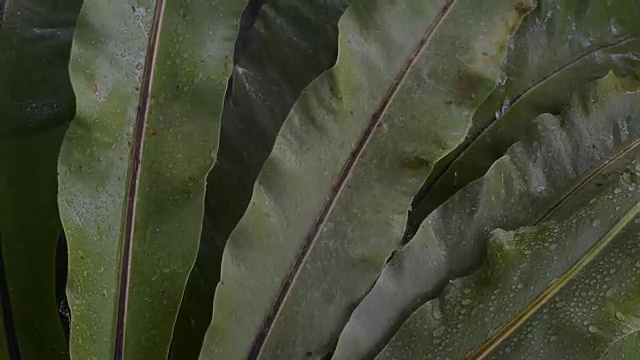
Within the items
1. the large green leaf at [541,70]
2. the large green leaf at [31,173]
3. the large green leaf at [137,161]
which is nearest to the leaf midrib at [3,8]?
the large green leaf at [31,173]

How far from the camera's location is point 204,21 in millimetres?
537

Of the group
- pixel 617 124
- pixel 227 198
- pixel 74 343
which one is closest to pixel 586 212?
pixel 617 124

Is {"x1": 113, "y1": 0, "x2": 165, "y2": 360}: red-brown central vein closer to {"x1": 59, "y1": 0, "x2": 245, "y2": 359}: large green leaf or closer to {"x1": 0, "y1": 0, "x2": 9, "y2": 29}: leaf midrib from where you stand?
{"x1": 59, "y1": 0, "x2": 245, "y2": 359}: large green leaf

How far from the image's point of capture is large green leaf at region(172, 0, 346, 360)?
58cm

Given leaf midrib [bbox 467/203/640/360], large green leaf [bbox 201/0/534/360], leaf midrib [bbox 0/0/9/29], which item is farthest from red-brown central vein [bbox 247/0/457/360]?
leaf midrib [bbox 0/0/9/29]

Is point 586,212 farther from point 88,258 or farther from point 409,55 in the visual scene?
point 88,258

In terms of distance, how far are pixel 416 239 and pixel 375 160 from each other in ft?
0.23

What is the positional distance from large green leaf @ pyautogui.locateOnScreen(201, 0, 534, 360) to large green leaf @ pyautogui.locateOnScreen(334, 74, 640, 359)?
21 mm

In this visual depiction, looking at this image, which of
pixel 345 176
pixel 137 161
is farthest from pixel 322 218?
pixel 137 161

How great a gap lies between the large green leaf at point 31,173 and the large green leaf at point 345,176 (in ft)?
0.49

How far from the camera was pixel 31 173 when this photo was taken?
22.6 inches

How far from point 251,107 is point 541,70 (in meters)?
0.27

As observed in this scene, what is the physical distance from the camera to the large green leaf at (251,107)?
58 centimetres

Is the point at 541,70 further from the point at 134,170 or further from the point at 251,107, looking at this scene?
the point at 134,170
